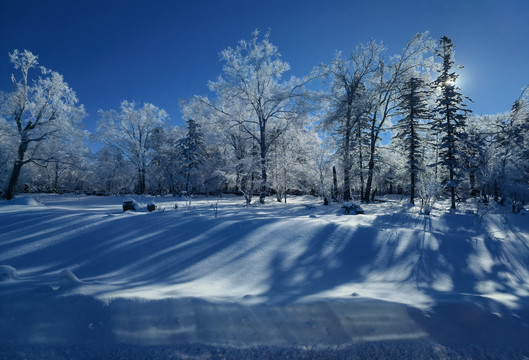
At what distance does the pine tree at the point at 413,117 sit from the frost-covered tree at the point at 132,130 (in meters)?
25.0

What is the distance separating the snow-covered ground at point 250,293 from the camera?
137 cm

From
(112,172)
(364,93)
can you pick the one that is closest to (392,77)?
(364,93)

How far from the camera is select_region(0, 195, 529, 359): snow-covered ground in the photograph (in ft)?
4.49

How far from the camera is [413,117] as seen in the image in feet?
54.0

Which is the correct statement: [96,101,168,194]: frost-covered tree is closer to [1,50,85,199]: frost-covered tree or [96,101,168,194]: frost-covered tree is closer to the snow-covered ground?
[1,50,85,199]: frost-covered tree

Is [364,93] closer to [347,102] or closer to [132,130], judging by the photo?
[347,102]

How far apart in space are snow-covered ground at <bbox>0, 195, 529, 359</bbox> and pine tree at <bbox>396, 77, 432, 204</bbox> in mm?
15084

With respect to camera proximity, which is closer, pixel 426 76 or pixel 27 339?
pixel 27 339

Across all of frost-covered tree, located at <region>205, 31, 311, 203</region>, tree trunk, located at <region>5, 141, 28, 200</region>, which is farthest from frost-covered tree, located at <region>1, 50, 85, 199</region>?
frost-covered tree, located at <region>205, 31, 311, 203</region>

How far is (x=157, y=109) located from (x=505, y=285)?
1155 inches

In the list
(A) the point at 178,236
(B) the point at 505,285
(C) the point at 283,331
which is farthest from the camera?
(A) the point at 178,236

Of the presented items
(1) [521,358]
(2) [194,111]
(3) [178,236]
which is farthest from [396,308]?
(2) [194,111]

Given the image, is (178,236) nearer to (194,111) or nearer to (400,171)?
(194,111)

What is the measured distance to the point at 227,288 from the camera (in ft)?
7.06
